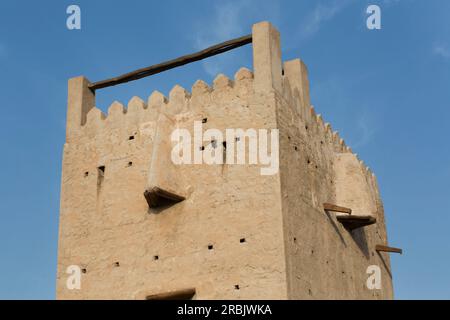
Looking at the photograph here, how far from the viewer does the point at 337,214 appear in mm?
16469

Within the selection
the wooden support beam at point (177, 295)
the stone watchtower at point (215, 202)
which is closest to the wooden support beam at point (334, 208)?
the stone watchtower at point (215, 202)

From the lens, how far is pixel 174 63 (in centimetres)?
1700

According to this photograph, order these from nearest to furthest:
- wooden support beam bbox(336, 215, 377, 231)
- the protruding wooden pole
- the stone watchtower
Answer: the stone watchtower → wooden support beam bbox(336, 215, 377, 231) → the protruding wooden pole

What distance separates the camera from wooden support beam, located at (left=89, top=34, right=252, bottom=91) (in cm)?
1602

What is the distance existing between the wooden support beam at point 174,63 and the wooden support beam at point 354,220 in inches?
159

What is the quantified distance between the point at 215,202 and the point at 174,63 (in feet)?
12.4

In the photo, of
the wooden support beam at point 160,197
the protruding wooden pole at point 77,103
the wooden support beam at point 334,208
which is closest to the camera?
the wooden support beam at point 160,197

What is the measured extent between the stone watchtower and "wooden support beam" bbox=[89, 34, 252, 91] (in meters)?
0.12

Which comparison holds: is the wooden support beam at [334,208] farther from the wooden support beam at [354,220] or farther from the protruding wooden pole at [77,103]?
the protruding wooden pole at [77,103]

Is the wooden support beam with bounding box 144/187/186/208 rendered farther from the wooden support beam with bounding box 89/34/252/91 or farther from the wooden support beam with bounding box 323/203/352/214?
the wooden support beam with bounding box 89/34/252/91

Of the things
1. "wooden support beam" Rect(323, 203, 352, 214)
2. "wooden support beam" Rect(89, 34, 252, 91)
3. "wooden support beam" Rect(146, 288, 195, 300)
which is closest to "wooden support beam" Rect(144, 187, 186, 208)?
"wooden support beam" Rect(146, 288, 195, 300)

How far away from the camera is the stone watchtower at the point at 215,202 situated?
14.0 meters
